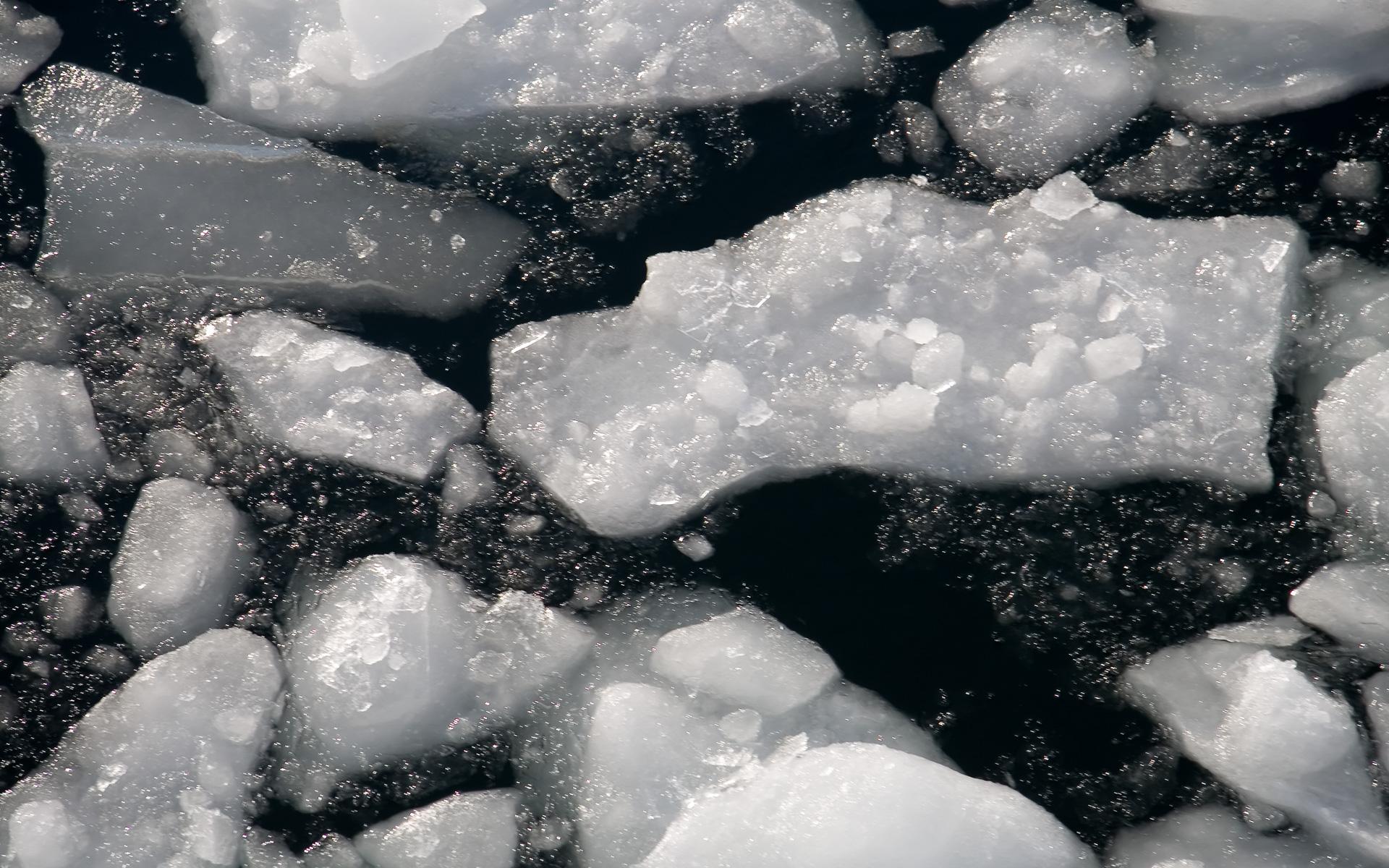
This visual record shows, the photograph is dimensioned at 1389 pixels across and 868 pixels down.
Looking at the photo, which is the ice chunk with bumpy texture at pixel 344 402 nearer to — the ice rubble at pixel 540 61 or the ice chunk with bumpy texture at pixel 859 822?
the ice rubble at pixel 540 61

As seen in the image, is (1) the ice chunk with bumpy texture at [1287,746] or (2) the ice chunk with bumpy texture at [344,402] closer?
(1) the ice chunk with bumpy texture at [1287,746]

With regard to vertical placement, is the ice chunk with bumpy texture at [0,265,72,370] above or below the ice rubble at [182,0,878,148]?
below

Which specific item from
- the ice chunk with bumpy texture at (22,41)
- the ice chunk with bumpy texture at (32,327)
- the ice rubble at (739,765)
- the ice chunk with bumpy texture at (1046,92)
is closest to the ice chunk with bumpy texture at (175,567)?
the ice chunk with bumpy texture at (32,327)

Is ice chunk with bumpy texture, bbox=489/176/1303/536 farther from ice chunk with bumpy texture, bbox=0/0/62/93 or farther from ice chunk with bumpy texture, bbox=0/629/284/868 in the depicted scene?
ice chunk with bumpy texture, bbox=0/0/62/93

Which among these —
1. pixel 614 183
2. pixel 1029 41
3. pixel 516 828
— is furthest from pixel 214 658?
pixel 1029 41

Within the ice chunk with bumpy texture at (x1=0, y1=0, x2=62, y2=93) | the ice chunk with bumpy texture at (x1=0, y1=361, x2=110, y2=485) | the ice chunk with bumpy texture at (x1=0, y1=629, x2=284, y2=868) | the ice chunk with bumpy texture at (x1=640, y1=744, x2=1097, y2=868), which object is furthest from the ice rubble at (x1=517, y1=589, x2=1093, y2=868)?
the ice chunk with bumpy texture at (x1=0, y1=0, x2=62, y2=93)

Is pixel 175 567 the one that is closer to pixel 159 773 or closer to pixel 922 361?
pixel 159 773
